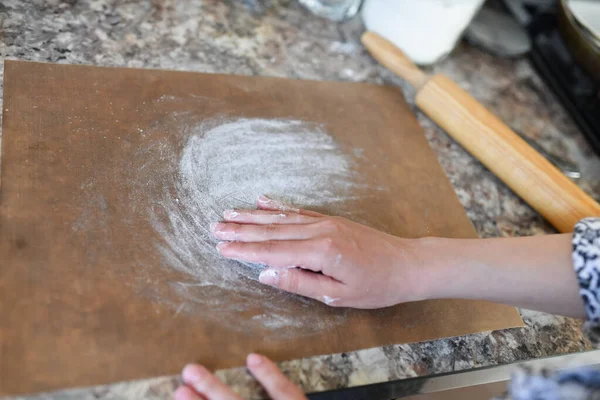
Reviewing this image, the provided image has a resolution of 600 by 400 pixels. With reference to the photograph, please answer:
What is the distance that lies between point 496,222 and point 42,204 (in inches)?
31.8

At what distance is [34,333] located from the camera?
58 cm

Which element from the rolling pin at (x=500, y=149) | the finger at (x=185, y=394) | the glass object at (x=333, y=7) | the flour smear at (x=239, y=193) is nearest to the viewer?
the finger at (x=185, y=394)

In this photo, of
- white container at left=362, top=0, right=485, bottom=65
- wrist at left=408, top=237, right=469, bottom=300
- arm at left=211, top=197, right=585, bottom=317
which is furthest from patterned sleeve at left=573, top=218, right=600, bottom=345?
white container at left=362, top=0, right=485, bottom=65

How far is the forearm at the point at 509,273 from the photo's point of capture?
0.73 meters

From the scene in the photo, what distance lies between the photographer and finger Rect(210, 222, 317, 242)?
2.33ft

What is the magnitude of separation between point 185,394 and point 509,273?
0.49 meters

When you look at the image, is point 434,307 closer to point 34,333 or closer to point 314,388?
point 314,388

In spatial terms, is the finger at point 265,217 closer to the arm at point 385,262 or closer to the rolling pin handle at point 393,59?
the arm at point 385,262

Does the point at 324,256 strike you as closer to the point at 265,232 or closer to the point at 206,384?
the point at 265,232

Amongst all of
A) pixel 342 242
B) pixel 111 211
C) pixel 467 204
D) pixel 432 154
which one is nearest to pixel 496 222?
pixel 467 204

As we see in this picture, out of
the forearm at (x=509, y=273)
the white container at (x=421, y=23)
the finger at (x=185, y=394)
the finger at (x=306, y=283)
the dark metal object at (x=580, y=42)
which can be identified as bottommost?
the finger at (x=185, y=394)

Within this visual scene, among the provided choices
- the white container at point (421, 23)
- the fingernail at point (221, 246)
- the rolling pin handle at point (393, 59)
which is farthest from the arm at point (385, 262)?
the white container at point (421, 23)

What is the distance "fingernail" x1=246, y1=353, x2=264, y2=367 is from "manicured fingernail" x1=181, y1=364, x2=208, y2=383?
→ 6 cm

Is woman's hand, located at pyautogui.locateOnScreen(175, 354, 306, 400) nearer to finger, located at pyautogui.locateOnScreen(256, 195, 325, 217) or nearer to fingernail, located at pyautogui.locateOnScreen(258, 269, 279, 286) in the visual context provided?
fingernail, located at pyautogui.locateOnScreen(258, 269, 279, 286)
